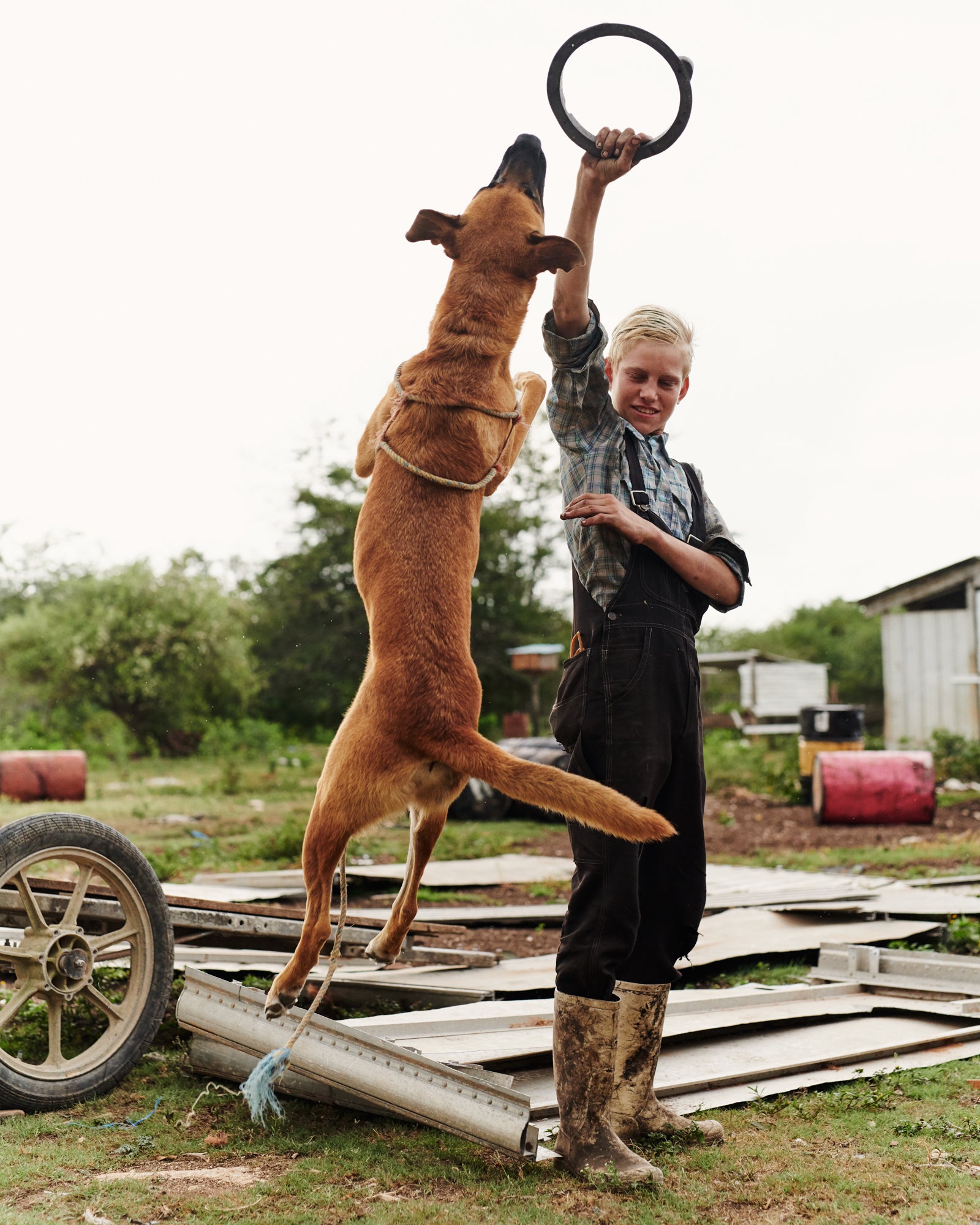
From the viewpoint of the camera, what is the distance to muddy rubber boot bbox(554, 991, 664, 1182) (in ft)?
9.91

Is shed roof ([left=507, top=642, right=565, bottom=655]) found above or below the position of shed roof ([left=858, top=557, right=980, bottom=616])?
below

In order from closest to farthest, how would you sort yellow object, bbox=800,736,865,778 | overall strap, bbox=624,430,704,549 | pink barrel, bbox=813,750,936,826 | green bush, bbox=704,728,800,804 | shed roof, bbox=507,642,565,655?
overall strap, bbox=624,430,704,549 < pink barrel, bbox=813,750,936,826 < yellow object, bbox=800,736,865,778 < green bush, bbox=704,728,800,804 < shed roof, bbox=507,642,565,655

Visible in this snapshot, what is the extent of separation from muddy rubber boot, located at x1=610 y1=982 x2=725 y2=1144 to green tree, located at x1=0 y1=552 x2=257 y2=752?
70.7 feet

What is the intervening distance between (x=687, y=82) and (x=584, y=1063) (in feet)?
8.43

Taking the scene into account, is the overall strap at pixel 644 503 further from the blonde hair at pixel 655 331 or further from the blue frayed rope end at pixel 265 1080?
the blue frayed rope end at pixel 265 1080

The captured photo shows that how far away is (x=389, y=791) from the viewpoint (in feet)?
7.63

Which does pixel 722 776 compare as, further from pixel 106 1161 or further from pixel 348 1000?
pixel 106 1161

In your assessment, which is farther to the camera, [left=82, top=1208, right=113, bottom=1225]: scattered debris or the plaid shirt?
the plaid shirt

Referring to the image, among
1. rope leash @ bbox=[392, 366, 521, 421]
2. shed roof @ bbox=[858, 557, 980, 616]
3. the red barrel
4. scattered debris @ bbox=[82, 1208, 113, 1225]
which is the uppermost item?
shed roof @ bbox=[858, 557, 980, 616]

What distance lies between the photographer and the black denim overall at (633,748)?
3008 millimetres

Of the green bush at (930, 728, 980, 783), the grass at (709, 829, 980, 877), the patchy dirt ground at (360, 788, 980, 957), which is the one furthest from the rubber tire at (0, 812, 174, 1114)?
the green bush at (930, 728, 980, 783)

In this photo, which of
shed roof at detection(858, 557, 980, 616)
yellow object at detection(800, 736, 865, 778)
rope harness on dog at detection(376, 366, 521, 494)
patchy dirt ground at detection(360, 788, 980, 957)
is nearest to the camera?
rope harness on dog at detection(376, 366, 521, 494)

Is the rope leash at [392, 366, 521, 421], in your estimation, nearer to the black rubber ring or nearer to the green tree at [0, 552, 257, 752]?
the black rubber ring

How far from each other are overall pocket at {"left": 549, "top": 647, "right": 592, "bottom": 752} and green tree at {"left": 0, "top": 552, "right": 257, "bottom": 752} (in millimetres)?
21633
